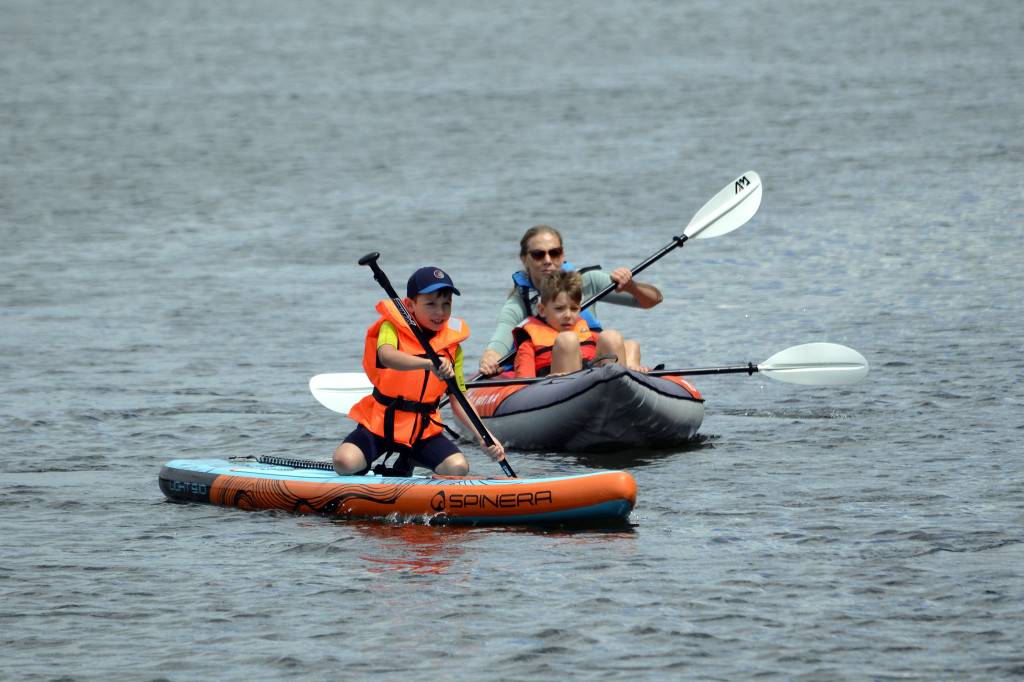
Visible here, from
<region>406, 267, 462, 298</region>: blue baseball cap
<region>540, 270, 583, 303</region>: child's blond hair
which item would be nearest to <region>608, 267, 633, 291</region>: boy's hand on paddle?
<region>540, 270, 583, 303</region>: child's blond hair

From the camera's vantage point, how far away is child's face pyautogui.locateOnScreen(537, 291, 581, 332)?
8.45 meters

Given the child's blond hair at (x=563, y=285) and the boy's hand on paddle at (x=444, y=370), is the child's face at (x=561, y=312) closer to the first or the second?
the child's blond hair at (x=563, y=285)

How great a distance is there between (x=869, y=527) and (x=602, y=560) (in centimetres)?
134

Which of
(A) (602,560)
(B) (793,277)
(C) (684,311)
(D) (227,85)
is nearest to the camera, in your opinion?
→ (A) (602,560)

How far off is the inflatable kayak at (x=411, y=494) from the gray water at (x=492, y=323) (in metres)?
0.11

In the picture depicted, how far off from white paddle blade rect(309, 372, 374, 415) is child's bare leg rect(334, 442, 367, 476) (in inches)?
65.2

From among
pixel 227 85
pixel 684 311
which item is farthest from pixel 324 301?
pixel 227 85

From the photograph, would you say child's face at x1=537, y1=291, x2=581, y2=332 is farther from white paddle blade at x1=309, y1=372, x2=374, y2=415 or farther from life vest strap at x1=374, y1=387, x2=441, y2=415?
life vest strap at x1=374, y1=387, x2=441, y2=415

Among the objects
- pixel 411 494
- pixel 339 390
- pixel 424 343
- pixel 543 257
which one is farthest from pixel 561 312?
pixel 411 494

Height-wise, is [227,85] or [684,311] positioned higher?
[227,85]

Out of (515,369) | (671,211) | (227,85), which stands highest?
(227,85)

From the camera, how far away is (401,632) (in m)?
5.10

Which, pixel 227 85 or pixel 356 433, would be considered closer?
pixel 356 433

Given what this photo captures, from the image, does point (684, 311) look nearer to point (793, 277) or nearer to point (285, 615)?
point (793, 277)
